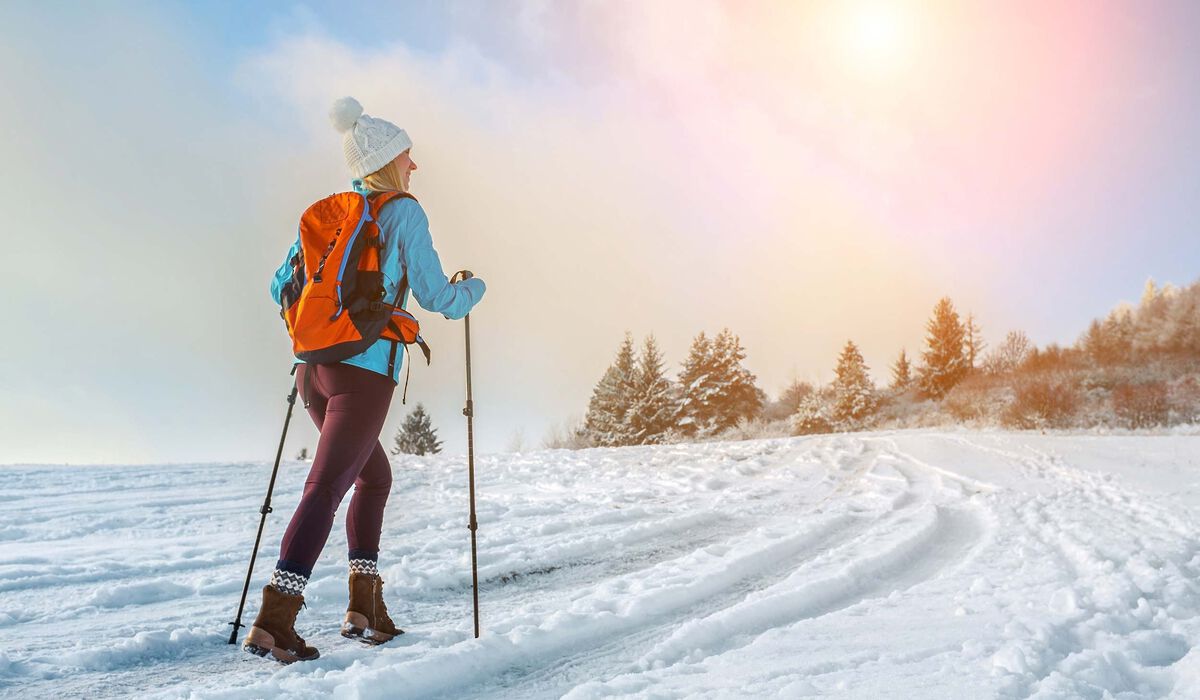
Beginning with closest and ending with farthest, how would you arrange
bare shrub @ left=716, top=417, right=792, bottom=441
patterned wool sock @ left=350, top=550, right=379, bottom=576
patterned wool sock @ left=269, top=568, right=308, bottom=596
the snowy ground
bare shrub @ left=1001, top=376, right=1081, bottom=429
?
the snowy ground → patterned wool sock @ left=269, top=568, right=308, bottom=596 → patterned wool sock @ left=350, top=550, right=379, bottom=576 → bare shrub @ left=1001, top=376, right=1081, bottom=429 → bare shrub @ left=716, top=417, right=792, bottom=441

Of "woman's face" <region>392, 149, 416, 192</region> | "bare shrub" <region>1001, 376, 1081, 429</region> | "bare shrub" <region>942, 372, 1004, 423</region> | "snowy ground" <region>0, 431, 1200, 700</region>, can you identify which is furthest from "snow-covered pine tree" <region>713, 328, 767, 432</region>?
"woman's face" <region>392, 149, 416, 192</region>

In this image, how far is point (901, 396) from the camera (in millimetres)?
35219

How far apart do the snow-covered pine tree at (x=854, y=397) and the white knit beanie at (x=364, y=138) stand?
28398mm

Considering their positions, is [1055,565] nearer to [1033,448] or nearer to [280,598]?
[280,598]

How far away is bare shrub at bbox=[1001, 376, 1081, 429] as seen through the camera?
19.2 meters

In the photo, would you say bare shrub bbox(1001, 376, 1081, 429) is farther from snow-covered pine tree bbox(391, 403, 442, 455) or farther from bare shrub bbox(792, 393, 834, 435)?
snow-covered pine tree bbox(391, 403, 442, 455)

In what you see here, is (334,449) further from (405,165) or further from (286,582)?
(405,165)

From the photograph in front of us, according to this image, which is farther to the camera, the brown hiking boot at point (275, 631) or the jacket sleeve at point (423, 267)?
the jacket sleeve at point (423, 267)

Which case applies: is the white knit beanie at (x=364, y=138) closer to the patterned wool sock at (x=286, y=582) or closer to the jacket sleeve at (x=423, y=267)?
the jacket sleeve at (x=423, y=267)

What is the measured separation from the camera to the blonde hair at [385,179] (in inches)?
120

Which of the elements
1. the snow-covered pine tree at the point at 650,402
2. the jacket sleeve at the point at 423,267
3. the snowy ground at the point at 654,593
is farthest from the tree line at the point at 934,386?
the jacket sleeve at the point at 423,267

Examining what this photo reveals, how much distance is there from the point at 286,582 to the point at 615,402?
30.6 m

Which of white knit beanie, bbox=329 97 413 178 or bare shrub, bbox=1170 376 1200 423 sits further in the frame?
bare shrub, bbox=1170 376 1200 423

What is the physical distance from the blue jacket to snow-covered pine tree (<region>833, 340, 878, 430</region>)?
28308mm
